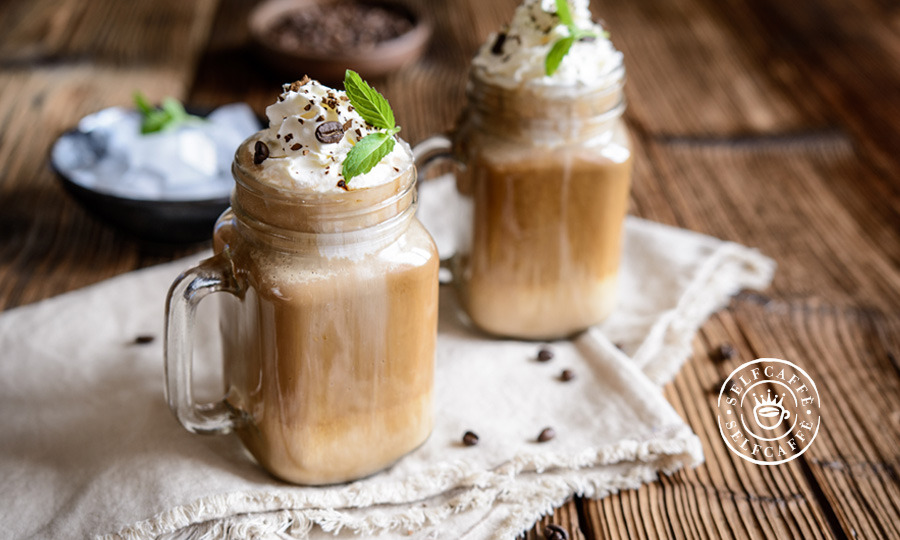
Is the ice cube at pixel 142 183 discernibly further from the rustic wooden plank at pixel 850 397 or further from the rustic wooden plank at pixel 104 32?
the rustic wooden plank at pixel 850 397

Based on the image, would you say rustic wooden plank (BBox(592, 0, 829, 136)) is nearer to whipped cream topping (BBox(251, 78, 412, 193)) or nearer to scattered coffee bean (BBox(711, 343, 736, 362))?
scattered coffee bean (BBox(711, 343, 736, 362))

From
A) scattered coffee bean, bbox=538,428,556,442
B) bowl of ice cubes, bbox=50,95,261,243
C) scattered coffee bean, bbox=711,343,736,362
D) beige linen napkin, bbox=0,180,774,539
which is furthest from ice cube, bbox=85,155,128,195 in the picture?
scattered coffee bean, bbox=711,343,736,362

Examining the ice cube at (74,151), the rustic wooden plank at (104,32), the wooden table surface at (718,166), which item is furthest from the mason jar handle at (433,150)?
the rustic wooden plank at (104,32)

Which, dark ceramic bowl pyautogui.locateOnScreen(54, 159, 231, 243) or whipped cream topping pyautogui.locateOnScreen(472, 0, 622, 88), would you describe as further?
dark ceramic bowl pyautogui.locateOnScreen(54, 159, 231, 243)

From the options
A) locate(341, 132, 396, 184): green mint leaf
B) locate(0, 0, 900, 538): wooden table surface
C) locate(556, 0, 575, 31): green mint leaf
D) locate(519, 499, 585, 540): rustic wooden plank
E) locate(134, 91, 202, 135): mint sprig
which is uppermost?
locate(556, 0, 575, 31): green mint leaf

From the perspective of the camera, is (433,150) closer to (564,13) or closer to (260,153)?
(564,13)

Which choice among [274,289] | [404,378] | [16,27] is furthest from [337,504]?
[16,27]

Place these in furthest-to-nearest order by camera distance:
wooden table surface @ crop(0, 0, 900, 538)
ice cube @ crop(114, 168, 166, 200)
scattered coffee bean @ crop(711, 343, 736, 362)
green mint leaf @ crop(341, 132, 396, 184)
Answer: ice cube @ crop(114, 168, 166, 200)
scattered coffee bean @ crop(711, 343, 736, 362)
wooden table surface @ crop(0, 0, 900, 538)
green mint leaf @ crop(341, 132, 396, 184)

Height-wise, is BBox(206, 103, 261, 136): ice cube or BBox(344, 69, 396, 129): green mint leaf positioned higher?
BBox(344, 69, 396, 129): green mint leaf
